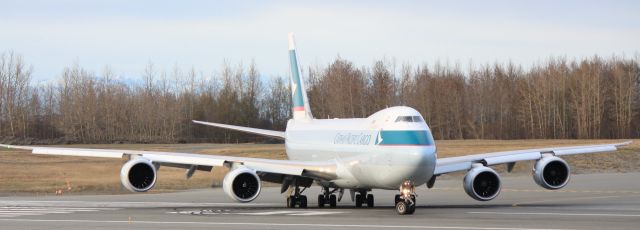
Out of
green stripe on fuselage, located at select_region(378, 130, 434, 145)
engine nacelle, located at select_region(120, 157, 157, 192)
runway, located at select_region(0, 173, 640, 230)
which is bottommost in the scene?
runway, located at select_region(0, 173, 640, 230)

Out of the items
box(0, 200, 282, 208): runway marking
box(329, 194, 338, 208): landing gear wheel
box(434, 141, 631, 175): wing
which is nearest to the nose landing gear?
box(329, 194, 338, 208): landing gear wheel

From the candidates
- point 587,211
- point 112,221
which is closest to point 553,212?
point 587,211

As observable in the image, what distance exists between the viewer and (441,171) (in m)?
28.7

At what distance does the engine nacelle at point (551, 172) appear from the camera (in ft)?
98.2

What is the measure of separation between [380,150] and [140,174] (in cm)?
761

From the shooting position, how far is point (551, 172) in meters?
30.3

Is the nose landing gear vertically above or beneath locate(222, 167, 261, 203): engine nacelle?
beneath

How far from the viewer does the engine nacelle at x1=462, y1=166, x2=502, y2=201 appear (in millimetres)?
28281

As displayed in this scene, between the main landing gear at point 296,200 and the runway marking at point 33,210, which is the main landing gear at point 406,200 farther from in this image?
the runway marking at point 33,210

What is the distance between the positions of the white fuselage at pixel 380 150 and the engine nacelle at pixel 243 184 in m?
2.92

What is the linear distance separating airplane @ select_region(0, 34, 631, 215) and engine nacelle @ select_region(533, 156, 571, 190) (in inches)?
1.2

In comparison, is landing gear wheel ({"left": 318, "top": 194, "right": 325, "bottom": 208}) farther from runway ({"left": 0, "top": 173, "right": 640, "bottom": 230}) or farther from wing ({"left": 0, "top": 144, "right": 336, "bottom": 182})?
runway ({"left": 0, "top": 173, "right": 640, "bottom": 230})

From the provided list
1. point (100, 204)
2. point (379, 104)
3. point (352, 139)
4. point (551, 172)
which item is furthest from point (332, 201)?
point (379, 104)

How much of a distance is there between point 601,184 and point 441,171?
1989 cm
